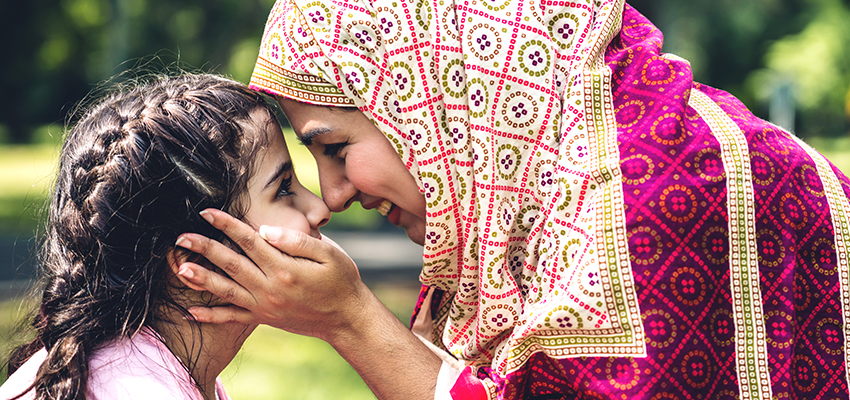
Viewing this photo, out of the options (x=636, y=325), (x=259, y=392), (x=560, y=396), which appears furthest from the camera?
(x=259, y=392)

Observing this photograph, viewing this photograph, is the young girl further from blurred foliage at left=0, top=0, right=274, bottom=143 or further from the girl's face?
blurred foliage at left=0, top=0, right=274, bottom=143

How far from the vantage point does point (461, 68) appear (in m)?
2.31

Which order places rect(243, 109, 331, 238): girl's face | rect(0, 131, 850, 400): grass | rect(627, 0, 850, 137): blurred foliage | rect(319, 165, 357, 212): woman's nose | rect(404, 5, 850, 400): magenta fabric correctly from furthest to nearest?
rect(627, 0, 850, 137): blurred foliage, rect(0, 131, 850, 400): grass, rect(319, 165, 357, 212): woman's nose, rect(243, 109, 331, 238): girl's face, rect(404, 5, 850, 400): magenta fabric

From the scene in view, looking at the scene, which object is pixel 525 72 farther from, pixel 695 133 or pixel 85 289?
pixel 85 289

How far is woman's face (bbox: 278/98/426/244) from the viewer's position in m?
2.47

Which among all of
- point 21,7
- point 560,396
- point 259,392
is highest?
point 560,396

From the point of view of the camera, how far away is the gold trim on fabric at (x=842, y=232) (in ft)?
6.59

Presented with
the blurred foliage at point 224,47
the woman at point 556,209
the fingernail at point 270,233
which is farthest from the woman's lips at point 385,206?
the blurred foliage at point 224,47

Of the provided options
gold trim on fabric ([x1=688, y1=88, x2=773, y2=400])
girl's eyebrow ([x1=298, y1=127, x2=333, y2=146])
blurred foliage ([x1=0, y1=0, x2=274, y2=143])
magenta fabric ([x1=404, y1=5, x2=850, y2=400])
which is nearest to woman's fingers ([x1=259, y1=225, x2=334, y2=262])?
girl's eyebrow ([x1=298, y1=127, x2=333, y2=146])

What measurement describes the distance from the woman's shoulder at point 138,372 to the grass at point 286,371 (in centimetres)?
224

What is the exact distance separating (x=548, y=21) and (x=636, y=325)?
1.01 meters

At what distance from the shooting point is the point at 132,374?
2016 mm

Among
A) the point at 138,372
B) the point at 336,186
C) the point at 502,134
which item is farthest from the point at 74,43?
the point at 502,134

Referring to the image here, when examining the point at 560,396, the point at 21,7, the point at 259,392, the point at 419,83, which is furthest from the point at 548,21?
the point at 21,7
